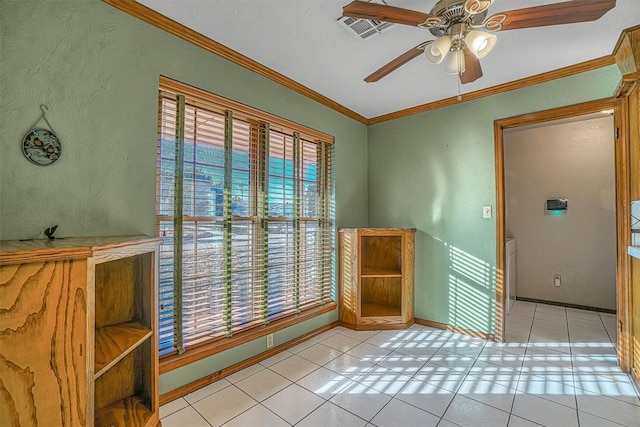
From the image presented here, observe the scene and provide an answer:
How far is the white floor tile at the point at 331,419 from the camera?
5.37 feet

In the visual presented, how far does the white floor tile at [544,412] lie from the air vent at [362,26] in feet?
8.27

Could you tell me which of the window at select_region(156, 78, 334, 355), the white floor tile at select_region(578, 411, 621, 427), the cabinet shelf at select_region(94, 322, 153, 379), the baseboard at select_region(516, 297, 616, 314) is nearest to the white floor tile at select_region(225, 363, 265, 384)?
the window at select_region(156, 78, 334, 355)

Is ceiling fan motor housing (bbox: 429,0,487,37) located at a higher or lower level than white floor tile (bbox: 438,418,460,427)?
higher

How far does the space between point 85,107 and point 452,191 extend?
3.06 metres

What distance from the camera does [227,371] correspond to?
2133mm

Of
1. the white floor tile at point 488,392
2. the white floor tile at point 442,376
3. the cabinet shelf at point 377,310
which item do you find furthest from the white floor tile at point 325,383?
the cabinet shelf at point 377,310

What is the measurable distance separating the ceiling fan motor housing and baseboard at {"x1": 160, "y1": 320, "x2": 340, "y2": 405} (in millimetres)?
2584

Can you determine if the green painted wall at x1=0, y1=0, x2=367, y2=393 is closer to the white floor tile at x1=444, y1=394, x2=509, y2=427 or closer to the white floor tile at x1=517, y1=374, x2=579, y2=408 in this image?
the white floor tile at x1=444, y1=394, x2=509, y2=427

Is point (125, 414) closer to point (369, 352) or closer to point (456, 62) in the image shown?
point (369, 352)

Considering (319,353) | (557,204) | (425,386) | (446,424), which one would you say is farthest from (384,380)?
(557,204)

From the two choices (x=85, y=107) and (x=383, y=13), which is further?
(x=85, y=107)

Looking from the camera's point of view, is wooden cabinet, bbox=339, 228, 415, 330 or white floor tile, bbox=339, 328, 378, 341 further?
wooden cabinet, bbox=339, 228, 415, 330

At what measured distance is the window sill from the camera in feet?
5.98

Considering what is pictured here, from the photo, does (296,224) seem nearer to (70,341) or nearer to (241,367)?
(241,367)
